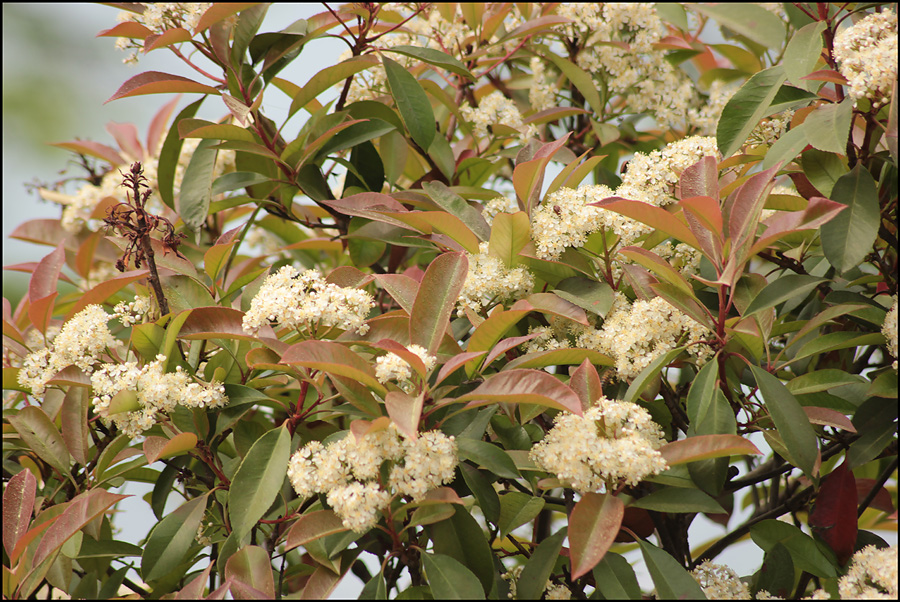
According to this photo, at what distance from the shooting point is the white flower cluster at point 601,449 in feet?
2.74

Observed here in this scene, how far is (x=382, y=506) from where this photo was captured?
83cm

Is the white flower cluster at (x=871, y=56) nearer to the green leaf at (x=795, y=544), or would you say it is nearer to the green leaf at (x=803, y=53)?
the green leaf at (x=803, y=53)

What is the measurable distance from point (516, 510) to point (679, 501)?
8.6 inches

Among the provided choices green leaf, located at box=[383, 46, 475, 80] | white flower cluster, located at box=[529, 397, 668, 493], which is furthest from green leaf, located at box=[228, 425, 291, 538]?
green leaf, located at box=[383, 46, 475, 80]

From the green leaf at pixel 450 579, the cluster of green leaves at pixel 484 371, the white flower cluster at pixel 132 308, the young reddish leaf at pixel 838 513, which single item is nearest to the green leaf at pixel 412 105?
the cluster of green leaves at pixel 484 371

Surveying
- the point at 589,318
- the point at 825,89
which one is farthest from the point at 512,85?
the point at 589,318

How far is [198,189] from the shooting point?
136cm

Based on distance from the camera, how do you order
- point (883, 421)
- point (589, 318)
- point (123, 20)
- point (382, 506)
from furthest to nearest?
point (123, 20) → point (589, 318) → point (883, 421) → point (382, 506)

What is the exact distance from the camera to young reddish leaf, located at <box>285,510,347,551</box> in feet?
2.76

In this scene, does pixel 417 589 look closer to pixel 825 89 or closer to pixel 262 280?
pixel 262 280

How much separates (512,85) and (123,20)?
951 mm

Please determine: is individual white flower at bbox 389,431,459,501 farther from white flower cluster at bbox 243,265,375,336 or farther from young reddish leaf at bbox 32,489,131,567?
young reddish leaf at bbox 32,489,131,567

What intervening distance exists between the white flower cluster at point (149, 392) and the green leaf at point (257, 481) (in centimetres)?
12

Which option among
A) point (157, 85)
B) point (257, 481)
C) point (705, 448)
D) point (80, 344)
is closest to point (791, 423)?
point (705, 448)
